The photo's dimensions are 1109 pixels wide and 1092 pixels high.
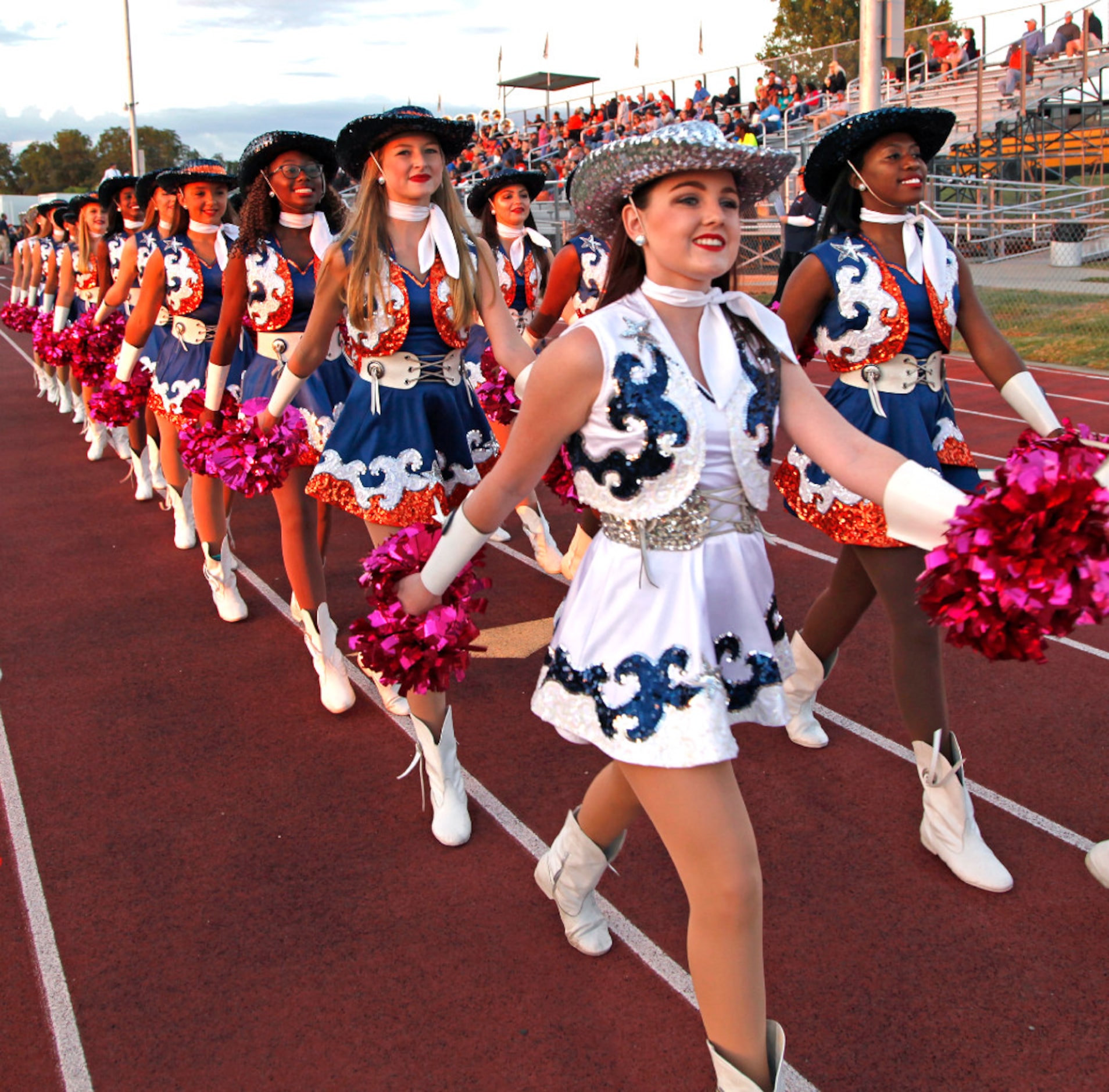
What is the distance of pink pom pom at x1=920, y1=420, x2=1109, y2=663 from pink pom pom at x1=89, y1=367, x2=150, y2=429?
5.16m

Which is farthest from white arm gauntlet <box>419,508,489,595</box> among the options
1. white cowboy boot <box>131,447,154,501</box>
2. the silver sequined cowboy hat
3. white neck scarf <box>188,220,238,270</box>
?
white cowboy boot <box>131,447,154,501</box>

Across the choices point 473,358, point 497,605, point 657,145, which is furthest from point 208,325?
point 657,145

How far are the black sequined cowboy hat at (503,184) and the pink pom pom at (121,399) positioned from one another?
8.35 ft

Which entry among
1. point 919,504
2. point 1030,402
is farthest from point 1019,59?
point 919,504

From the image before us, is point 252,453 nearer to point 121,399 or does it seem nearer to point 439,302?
point 439,302

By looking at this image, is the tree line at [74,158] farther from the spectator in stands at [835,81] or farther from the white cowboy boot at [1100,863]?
the white cowboy boot at [1100,863]

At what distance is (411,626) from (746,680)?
0.73m

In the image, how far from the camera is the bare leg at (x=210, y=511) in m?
5.46

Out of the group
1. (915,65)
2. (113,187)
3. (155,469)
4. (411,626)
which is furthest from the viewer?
(915,65)

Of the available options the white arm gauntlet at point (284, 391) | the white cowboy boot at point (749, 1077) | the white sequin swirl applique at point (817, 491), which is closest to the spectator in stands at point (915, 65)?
the white sequin swirl applique at point (817, 491)

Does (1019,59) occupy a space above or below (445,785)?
above

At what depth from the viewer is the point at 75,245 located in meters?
11.7

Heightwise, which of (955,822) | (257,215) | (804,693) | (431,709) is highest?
Answer: (257,215)

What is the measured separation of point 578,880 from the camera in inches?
114
